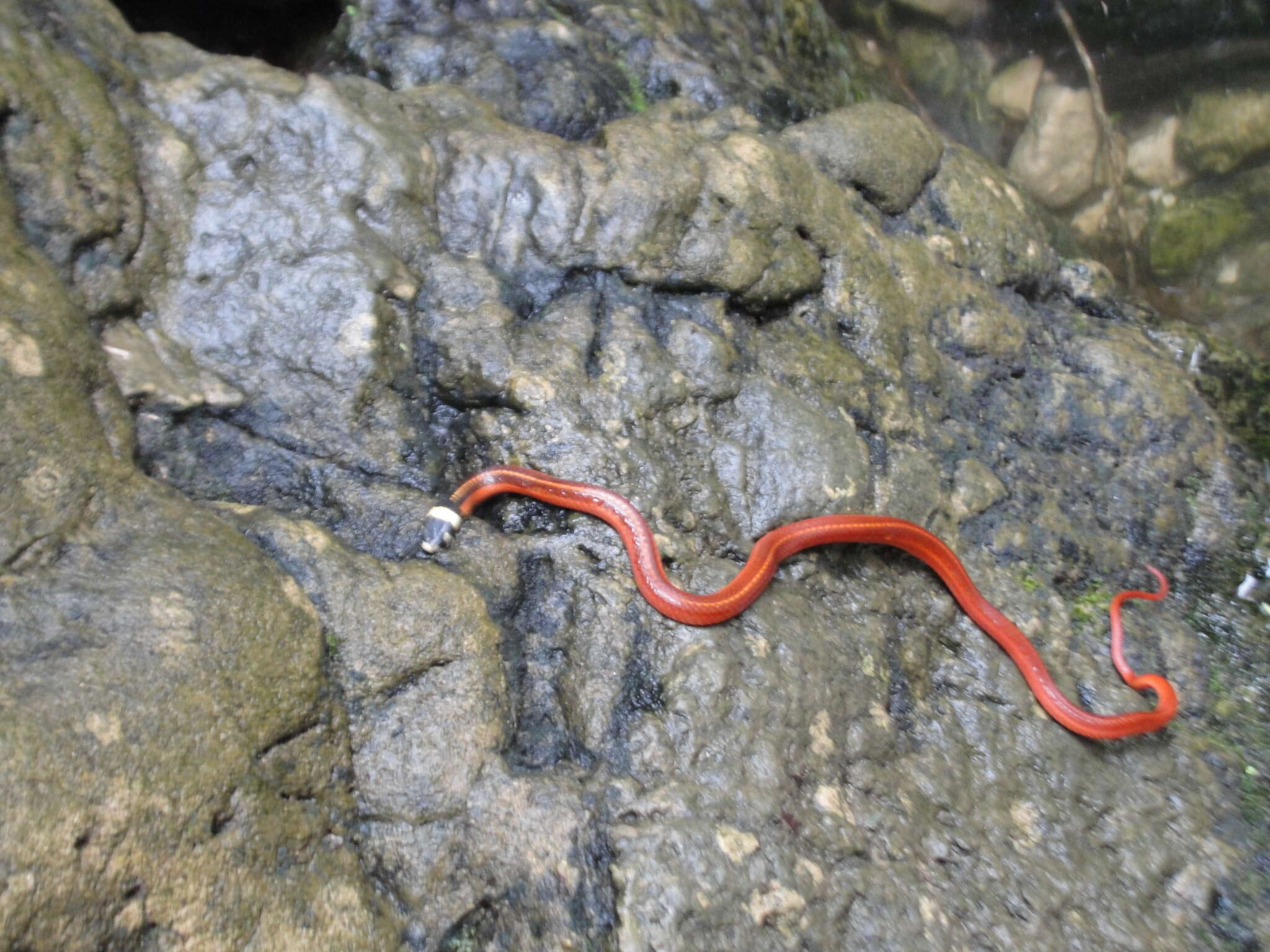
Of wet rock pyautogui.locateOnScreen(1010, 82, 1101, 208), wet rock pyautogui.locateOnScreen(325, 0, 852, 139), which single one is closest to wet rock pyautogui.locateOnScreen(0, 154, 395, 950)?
wet rock pyautogui.locateOnScreen(325, 0, 852, 139)

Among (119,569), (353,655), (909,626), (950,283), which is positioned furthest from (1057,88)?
(119,569)

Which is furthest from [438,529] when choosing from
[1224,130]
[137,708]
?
[1224,130]

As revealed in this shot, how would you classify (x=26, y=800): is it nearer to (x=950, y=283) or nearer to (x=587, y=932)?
(x=587, y=932)

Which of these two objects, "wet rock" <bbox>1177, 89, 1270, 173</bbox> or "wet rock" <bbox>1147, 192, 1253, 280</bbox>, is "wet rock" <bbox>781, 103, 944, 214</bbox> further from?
"wet rock" <bbox>1177, 89, 1270, 173</bbox>

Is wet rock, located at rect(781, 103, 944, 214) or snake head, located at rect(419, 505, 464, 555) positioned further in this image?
wet rock, located at rect(781, 103, 944, 214)

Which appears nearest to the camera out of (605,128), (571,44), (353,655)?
(353,655)

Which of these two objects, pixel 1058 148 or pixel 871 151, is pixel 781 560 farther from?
pixel 1058 148
